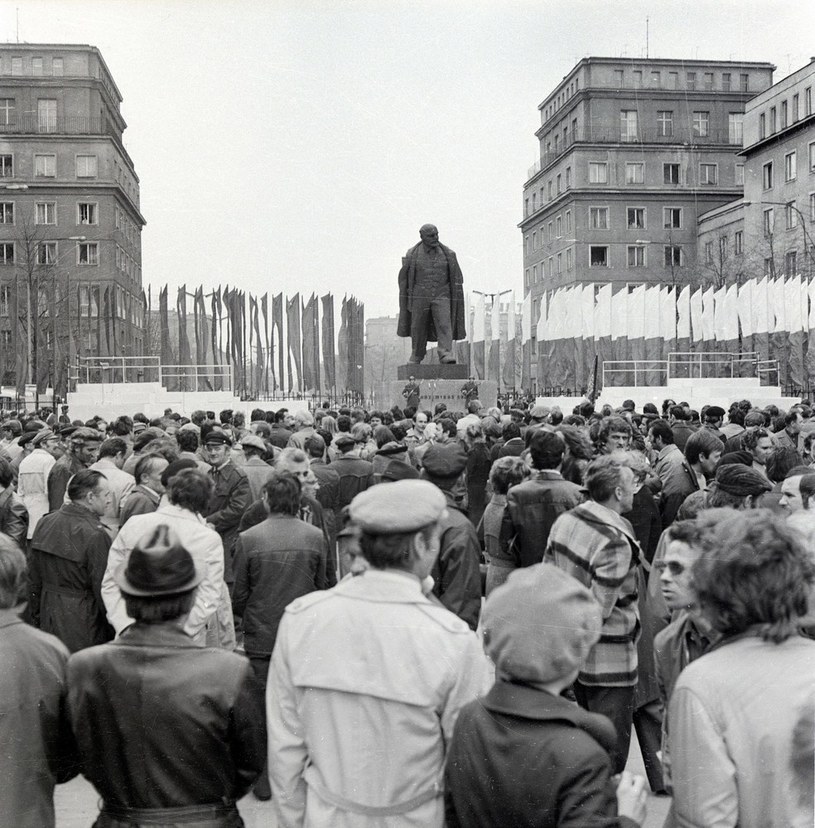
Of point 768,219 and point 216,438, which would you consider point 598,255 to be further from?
point 216,438

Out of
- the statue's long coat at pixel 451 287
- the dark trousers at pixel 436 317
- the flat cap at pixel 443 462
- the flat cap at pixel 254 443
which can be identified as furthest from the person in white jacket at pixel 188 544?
the statue's long coat at pixel 451 287

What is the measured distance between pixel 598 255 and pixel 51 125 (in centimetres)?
3751

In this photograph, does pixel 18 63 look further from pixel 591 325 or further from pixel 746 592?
pixel 746 592

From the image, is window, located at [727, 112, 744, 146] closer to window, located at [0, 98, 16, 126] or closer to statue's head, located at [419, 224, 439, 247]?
window, located at [0, 98, 16, 126]

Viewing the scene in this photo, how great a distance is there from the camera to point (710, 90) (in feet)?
232

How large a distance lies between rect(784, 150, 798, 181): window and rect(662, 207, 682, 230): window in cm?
1860

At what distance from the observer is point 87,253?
65875 mm

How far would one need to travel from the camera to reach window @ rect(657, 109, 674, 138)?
2835 inches

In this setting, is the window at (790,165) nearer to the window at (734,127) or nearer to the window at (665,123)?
the window at (665,123)

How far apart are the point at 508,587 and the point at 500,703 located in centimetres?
30

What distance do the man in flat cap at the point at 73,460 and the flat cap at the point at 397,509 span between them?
4859mm

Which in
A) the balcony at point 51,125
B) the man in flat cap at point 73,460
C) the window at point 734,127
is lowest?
the man in flat cap at point 73,460

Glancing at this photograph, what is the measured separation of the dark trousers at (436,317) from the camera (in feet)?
71.8

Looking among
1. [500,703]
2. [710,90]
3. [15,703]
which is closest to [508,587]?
[500,703]
